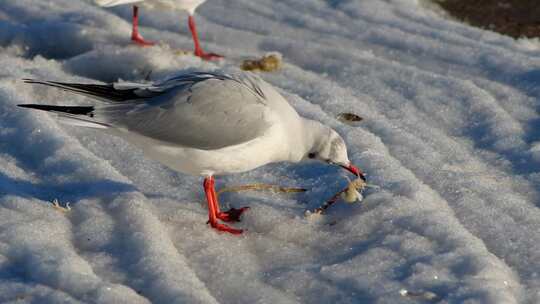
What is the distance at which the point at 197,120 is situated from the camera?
4914 mm

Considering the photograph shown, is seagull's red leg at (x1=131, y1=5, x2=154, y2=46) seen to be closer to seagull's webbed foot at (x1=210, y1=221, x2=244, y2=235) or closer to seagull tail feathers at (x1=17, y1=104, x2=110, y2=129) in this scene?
seagull tail feathers at (x1=17, y1=104, x2=110, y2=129)

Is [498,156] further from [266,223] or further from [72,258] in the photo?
[72,258]

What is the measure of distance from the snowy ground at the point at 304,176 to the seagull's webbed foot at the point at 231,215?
0.31ft

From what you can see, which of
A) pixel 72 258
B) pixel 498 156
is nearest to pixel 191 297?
pixel 72 258

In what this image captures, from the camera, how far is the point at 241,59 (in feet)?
24.8

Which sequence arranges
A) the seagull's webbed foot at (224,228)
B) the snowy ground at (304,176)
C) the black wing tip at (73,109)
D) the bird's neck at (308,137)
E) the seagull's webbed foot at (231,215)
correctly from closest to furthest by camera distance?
the snowy ground at (304,176) → the black wing tip at (73,109) → the seagull's webbed foot at (224,228) → the seagull's webbed foot at (231,215) → the bird's neck at (308,137)

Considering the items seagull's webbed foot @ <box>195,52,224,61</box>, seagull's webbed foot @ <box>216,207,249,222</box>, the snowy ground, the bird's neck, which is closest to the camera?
the snowy ground

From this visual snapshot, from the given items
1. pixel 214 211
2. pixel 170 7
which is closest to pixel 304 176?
pixel 214 211

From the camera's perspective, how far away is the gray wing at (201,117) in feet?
16.1

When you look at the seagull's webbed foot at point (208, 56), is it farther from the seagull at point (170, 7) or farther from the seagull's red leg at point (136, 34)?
the seagull's red leg at point (136, 34)

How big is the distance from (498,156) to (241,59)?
2391mm

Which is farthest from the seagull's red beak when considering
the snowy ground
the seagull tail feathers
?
the seagull tail feathers

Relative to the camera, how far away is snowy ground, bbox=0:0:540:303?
437 cm

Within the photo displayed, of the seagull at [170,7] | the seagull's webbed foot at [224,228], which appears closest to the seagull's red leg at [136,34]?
the seagull at [170,7]
